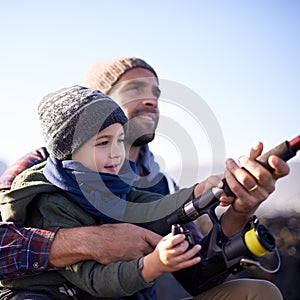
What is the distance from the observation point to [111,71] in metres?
4.52

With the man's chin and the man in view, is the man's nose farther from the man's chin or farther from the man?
the man's chin

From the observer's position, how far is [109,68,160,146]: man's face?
407 centimetres

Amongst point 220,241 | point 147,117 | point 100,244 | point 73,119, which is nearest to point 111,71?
point 147,117

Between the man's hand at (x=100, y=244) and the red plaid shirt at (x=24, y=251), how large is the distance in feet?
0.13

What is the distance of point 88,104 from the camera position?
291 cm


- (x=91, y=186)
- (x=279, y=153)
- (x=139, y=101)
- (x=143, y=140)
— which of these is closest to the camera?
(x=279, y=153)

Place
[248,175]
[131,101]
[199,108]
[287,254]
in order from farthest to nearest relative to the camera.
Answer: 1. [287,254]
2. [131,101]
3. [199,108]
4. [248,175]

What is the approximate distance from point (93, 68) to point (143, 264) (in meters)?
2.65

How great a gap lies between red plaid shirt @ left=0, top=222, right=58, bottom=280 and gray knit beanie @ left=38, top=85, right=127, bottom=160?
414 mm

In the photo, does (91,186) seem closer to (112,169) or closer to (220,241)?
(112,169)

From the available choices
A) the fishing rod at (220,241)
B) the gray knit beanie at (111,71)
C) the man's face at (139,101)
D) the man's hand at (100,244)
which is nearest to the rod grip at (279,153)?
the fishing rod at (220,241)

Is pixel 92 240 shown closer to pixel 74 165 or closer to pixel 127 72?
pixel 74 165

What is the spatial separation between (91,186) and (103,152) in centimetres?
18

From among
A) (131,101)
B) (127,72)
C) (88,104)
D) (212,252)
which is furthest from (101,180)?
(127,72)
